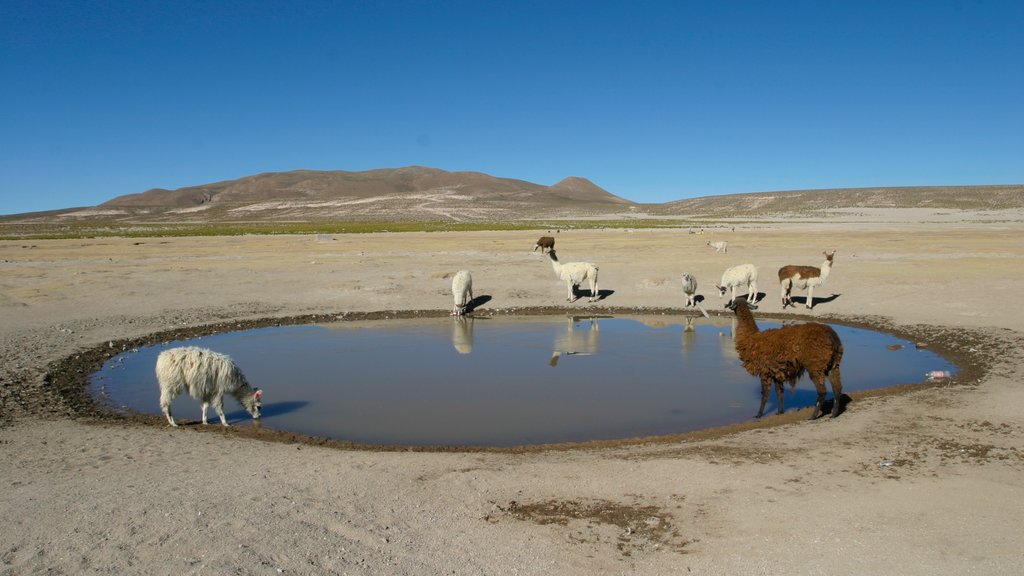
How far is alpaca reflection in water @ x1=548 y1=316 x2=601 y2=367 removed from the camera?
14.6m

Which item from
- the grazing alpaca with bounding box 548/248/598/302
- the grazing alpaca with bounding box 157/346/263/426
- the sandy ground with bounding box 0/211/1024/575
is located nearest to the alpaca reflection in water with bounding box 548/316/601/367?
the grazing alpaca with bounding box 548/248/598/302

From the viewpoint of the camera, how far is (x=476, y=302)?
22.0 meters

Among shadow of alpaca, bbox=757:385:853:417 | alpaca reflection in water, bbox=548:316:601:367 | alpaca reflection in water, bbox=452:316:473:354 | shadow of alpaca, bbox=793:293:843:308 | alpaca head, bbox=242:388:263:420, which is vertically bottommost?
shadow of alpaca, bbox=757:385:853:417

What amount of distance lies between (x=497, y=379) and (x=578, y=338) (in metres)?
4.49

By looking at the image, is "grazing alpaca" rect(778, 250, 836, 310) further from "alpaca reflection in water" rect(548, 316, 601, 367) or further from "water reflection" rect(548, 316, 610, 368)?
"alpaca reflection in water" rect(548, 316, 601, 367)

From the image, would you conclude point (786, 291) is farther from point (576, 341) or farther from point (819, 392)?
point (819, 392)

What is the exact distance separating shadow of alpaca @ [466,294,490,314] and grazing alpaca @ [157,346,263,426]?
11161 mm

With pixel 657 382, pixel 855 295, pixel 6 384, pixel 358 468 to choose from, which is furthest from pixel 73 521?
pixel 855 295

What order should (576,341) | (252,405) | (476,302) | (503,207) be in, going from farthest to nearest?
(503,207), (476,302), (576,341), (252,405)

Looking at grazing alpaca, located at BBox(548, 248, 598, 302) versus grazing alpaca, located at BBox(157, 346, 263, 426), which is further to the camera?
grazing alpaca, located at BBox(548, 248, 598, 302)

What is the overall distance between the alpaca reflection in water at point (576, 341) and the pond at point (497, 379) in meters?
0.05

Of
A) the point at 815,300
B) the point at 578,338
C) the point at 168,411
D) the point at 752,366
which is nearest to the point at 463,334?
the point at 578,338

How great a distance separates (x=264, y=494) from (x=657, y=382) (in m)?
7.61

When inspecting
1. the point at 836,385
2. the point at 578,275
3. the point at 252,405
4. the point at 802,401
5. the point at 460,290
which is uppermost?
the point at 578,275
